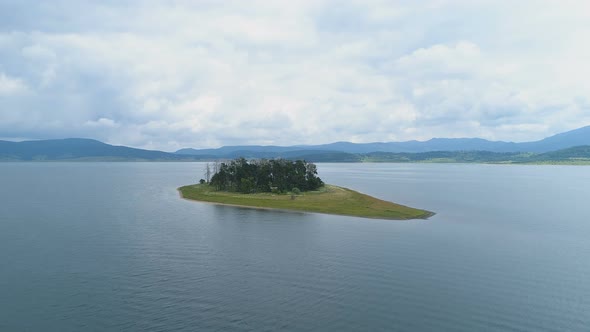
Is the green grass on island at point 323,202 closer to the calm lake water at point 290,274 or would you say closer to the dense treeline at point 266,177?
the dense treeline at point 266,177

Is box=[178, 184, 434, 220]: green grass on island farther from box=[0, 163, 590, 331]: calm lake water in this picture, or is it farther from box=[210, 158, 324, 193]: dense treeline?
box=[0, 163, 590, 331]: calm lake water

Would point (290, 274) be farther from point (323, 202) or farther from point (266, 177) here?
point (266, 177)

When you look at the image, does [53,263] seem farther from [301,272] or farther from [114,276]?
[301,272]

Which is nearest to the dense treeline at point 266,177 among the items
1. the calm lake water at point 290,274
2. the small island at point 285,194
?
the small island at point 285,194

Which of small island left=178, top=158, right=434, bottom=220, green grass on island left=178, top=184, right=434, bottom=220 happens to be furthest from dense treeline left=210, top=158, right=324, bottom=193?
green grass on island left=178, top=184, right=434, bottom=220

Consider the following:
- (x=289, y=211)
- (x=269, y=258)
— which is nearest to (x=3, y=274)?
(x=269, y=258)

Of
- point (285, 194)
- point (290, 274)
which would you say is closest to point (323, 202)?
point (285, 194)
